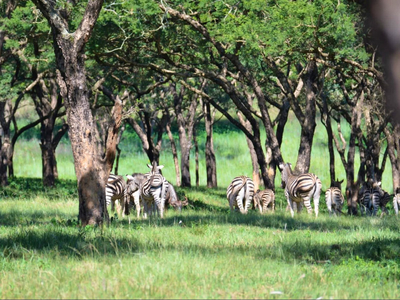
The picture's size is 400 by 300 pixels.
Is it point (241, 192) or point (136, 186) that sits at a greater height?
point (136, 186)

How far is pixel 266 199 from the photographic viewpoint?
22719 millimetres

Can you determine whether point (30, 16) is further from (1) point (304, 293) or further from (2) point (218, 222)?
(1) point (304, 293)

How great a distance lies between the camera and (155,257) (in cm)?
908

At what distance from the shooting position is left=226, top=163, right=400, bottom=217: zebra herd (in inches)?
801

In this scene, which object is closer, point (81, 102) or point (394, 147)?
point (81, 102)

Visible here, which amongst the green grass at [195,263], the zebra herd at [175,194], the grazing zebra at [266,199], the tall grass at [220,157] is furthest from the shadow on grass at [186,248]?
the tall grass at [220,157]

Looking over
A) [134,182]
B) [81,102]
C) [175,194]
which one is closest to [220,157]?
[175,194]

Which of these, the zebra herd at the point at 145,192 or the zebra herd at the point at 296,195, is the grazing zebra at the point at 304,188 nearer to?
the zebra herd at the point at 296,195

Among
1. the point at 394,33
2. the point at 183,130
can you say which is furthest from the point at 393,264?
the point at 183,130

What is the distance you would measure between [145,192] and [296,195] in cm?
486

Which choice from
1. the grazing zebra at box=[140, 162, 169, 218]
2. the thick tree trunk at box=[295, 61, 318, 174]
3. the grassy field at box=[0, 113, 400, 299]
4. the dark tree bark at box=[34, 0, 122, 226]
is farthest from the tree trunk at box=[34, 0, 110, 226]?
the thick tree trunk at box=[295, 61, 318, 174]

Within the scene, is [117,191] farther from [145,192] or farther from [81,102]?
[81,102]

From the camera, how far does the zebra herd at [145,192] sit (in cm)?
1895

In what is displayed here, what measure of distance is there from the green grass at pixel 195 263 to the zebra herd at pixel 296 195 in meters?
6.44
